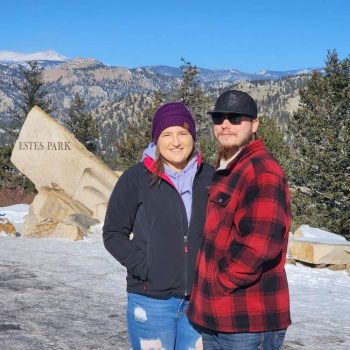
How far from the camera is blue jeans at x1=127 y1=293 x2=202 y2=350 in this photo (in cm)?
260

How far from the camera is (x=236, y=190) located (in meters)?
2.19

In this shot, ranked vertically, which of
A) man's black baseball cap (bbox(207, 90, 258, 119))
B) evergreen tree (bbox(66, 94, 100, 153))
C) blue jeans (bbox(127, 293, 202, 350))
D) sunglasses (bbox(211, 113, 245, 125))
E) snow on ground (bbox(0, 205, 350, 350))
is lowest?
snow on ground (bbox(0, 205, 350, 350))

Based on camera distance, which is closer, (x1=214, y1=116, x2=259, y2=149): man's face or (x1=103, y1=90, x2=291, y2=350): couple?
(x1=103, y1=90, x2=291, y2=350): couple

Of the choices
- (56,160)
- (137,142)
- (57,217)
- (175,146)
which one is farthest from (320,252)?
(137,142)

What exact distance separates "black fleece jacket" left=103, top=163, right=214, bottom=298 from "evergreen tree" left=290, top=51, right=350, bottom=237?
13896 mm

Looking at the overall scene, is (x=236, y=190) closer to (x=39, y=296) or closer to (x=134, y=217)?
(x=134, y=217)

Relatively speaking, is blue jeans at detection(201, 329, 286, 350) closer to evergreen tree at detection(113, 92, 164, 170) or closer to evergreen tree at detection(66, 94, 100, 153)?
evergreen tree at detection(113, 92, 164, 170)

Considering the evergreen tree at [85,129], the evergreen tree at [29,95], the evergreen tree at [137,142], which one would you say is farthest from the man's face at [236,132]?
the evergreen tree at [29,95]

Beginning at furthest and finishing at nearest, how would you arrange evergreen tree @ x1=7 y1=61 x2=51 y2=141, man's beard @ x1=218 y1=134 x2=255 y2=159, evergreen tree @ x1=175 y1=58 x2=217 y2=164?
1. evergreen tree @ x1=7 y1=61 x2=51 y2=141
2. evergreen tree @ x1=175 y1=58 x2=217 y2=164
3. man's beard @ x1=218 y1=134 x2=255 y2=159

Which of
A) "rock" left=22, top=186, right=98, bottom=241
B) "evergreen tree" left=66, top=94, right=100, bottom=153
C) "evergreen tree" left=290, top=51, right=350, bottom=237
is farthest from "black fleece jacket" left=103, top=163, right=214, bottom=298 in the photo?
"evergreen tree" left=66, top=94, right=100, bottom=153

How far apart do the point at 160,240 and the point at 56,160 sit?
12.4 metres

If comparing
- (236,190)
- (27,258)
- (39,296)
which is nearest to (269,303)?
(236,190)

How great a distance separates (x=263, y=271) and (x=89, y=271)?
238 inches

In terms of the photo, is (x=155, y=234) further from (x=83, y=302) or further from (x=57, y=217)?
(x=57, y=217)
